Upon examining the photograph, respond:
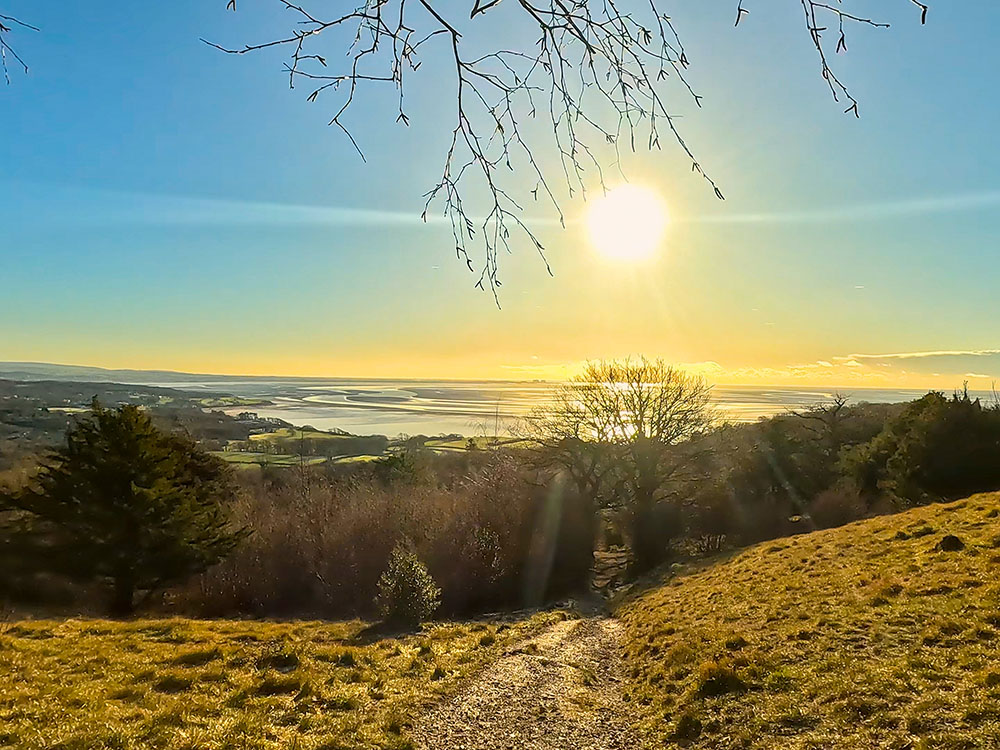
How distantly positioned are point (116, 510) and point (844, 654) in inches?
745

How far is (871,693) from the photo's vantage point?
Result: 5469 millimetres

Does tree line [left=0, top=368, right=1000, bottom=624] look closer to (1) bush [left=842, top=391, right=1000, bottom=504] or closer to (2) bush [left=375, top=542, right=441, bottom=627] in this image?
(1) bush [left=842, top=391, right=1000, bottom=504]

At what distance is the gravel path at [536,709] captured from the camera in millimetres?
6061

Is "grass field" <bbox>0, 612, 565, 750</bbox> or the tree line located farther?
the tree line

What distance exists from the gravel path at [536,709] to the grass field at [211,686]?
14.7 inches

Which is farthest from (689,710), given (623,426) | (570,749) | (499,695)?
(623,426)

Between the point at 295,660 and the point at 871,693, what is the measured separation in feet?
23.8

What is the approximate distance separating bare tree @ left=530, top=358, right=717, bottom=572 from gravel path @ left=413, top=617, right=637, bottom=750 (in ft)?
47.0

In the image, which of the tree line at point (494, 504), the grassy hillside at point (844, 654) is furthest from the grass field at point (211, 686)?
the tree line at point (494, 504)

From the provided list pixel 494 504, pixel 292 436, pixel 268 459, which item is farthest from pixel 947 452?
pixel 292 436

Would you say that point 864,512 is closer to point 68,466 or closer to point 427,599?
point 427,599

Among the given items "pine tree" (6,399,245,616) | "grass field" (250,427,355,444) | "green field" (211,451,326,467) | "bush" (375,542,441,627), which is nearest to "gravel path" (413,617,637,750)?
→ "bush" (375,542,441,627)

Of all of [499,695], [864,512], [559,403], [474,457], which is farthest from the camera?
[474,457]

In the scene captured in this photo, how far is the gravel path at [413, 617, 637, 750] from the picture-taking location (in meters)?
6.06
